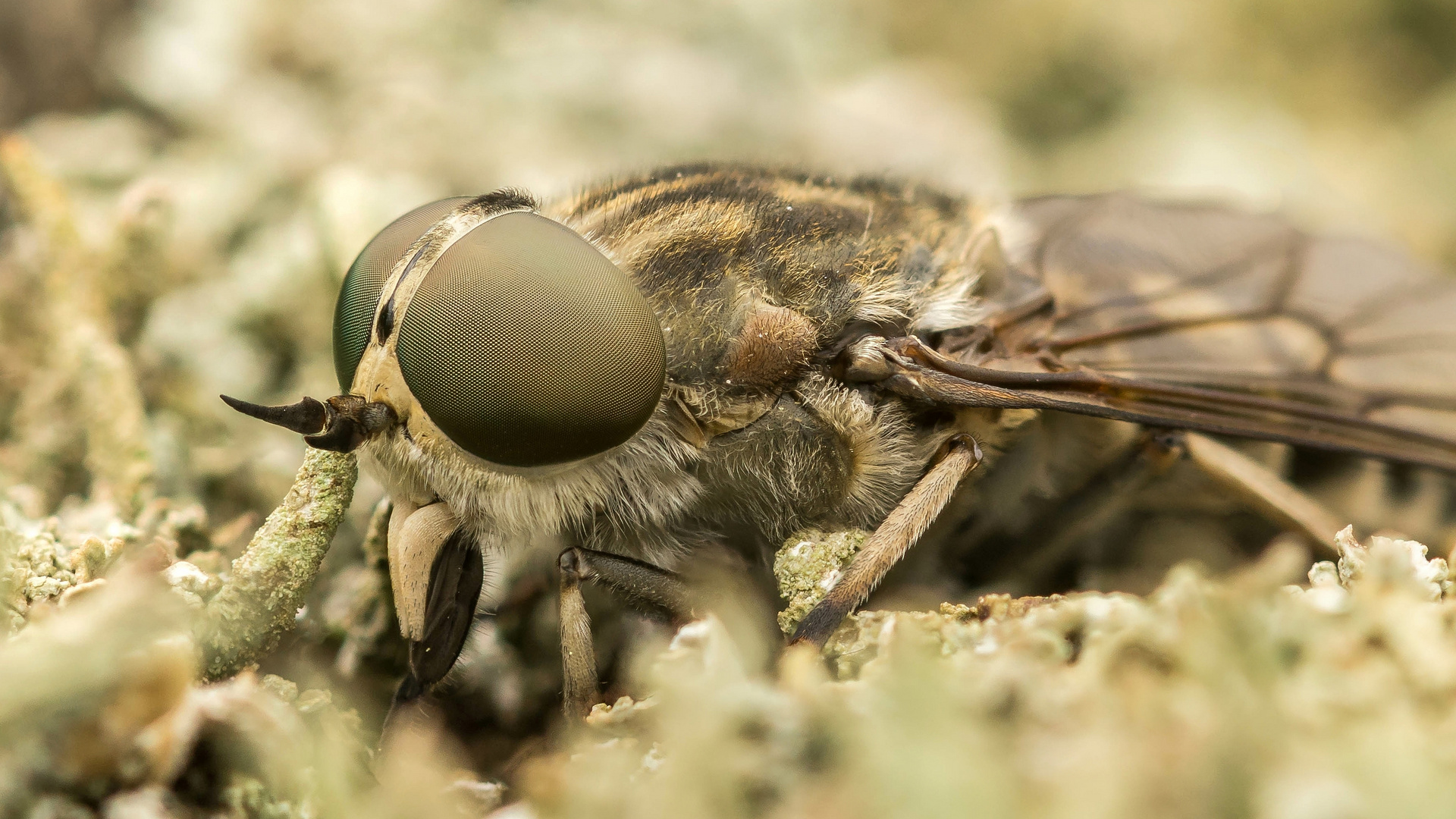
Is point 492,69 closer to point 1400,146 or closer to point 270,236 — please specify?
point 270,236

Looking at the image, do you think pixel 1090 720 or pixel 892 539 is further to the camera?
pixel 892 539

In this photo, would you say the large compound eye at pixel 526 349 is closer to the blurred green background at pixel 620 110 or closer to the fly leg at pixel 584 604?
the fly leg at pixel 584 604

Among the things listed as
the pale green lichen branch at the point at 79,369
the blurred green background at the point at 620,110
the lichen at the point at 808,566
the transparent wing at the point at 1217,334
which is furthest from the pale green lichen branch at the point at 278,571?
the transparent wing at the point at 1217,334

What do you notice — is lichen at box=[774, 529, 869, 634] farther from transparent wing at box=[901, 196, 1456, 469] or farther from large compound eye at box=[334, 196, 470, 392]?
large compound eye at box=[334, 196, 470, 392]

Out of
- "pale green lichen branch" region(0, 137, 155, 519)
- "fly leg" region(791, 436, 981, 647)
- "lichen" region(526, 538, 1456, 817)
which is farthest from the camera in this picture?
"pale green lichen branch" region(0, 137, 155, 519)

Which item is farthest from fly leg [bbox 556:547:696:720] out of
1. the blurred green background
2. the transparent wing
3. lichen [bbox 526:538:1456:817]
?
the blurred green background

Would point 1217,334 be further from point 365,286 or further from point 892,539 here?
point 365,286

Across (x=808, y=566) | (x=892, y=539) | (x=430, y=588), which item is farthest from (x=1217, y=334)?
(x=430, y=588)
